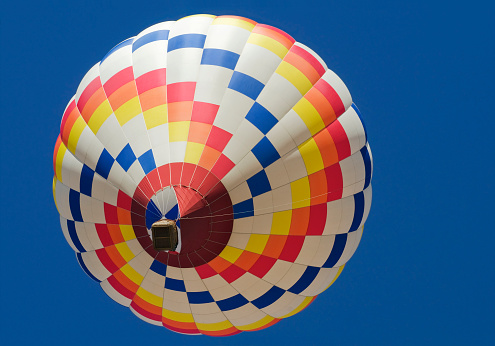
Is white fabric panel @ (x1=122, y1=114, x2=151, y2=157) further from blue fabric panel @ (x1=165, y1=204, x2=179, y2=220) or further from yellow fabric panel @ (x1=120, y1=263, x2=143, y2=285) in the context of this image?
yellow fabric panel @ (x1=120, y1=263, x2=143, y2=285)

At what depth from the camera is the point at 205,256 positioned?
13.5 metres

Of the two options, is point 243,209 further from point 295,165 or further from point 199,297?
point 199,297

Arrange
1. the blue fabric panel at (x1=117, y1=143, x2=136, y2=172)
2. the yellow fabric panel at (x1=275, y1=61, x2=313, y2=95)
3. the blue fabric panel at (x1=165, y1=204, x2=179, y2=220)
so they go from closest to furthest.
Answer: the blue fabric panel at (x1=165, y1=204, x2=179, y2=220) → the blue fabric panel at (x1=117, y1=143, x2=136, y2=172) → the yellow fabric panel at (x1=275, y1=61, x2=313, y2=95)

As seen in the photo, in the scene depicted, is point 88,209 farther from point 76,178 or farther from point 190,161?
point 190,161

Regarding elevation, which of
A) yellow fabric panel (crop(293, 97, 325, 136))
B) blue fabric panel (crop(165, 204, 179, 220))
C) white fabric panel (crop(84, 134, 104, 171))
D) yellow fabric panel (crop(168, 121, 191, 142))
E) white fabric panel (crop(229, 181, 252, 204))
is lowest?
blue fabric panel (crop(165, 204, 179, 220))

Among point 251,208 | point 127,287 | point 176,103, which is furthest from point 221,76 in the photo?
point 127,287

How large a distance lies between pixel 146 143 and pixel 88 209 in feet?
4.55

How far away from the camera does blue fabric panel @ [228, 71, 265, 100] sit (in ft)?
44.9

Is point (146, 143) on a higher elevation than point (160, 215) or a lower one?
higher

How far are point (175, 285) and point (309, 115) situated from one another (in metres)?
2.75

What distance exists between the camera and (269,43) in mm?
14414

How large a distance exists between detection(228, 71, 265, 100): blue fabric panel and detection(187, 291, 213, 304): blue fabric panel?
2.58m

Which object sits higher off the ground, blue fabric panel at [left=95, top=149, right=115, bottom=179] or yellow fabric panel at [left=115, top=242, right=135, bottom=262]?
blue fabric panel at [left=95, top=149, right=115, bottom=179]

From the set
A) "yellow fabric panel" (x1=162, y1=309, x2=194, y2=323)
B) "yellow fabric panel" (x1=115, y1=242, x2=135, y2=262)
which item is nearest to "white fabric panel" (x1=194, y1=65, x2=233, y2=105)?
"yellow fabric panel" (x1=115, y1=242, x2=135, y2=262)
